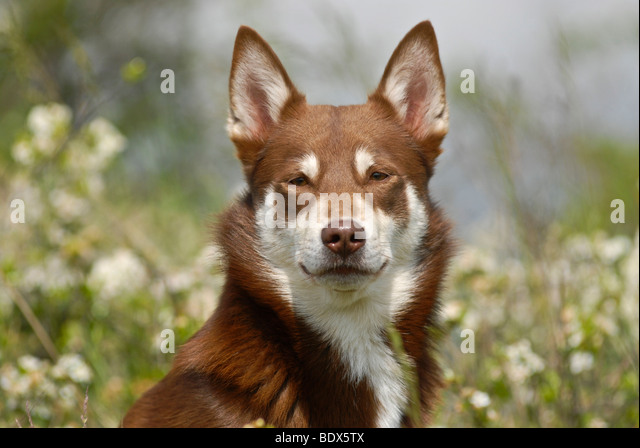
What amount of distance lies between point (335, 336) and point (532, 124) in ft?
7.90

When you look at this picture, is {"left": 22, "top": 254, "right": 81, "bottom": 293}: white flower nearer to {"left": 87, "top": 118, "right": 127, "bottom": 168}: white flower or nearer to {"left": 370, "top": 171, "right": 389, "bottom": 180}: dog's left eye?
{"left": 87, "top": 118, "right": 127, "bottom": 168}: white flower

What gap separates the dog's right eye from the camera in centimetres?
330

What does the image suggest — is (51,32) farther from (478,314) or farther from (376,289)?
(376,289)

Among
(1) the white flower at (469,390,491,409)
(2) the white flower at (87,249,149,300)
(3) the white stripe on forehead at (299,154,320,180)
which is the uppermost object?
(3) the white stripe on forehead at (299,154,320,180)

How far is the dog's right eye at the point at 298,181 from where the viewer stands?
3.30m

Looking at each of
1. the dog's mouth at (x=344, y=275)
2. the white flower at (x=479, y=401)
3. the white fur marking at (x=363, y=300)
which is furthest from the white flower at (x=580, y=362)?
the dog's mouth at (x=344, y=275)

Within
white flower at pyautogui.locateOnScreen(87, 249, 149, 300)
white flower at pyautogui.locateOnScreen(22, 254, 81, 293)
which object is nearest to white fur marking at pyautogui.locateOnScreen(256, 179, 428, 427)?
white flower at pyautogui.locateOnScreen(87, 249, 149, 300)

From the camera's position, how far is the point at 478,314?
508 cm

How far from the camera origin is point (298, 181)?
3.31 meters

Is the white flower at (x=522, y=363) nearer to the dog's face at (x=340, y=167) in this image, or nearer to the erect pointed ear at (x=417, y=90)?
the dog's face at (x=340, y=167)

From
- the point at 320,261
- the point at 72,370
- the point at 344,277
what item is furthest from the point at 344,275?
the point at 72,370

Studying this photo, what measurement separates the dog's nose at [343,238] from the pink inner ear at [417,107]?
92 cm

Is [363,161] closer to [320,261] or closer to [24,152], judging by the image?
[320,261]

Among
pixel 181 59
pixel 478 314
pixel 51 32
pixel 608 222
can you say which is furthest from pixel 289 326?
pixel 51 32
